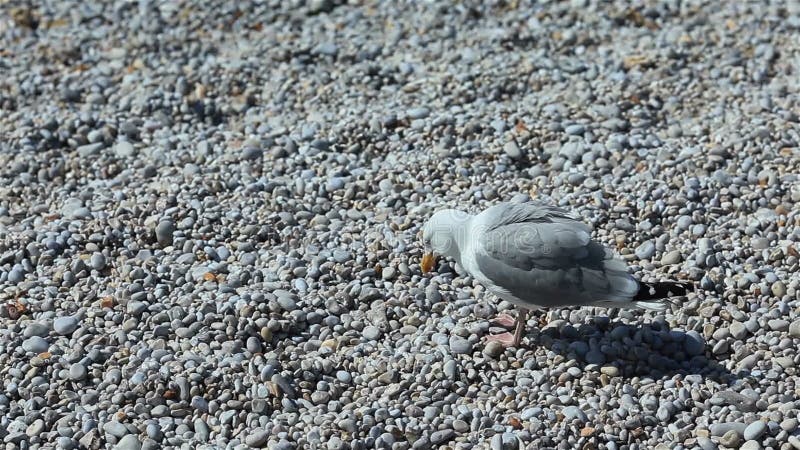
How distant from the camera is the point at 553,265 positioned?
4.00 meters

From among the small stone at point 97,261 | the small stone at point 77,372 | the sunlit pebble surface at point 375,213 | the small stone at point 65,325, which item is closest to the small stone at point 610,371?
the sunlit pebble surface at point 375,213

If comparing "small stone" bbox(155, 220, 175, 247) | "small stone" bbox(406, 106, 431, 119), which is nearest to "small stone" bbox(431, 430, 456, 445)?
"small stone" bbox(155, 220, 175, 247)

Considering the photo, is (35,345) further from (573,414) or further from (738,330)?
(738,330)

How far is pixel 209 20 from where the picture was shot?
691cm

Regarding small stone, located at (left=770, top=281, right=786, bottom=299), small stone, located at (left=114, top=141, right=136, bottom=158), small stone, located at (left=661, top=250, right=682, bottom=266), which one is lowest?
small stone, located at (left=770, top=281, right=786, bottom=299)

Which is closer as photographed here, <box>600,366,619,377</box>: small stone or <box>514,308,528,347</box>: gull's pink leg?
<box>600,366,619,377</box>: small stone

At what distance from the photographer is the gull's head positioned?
429 cm

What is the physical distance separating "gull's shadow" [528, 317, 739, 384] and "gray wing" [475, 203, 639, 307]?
27cm

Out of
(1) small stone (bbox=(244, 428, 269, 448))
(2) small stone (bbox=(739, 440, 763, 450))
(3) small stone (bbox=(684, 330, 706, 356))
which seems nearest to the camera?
(2) small stone (bbox=(739, 440, 763, 450))

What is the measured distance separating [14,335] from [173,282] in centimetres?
68

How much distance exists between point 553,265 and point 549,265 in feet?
0.05

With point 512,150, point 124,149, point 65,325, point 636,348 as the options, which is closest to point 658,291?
point 636,348

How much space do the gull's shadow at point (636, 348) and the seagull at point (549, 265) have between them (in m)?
0.23

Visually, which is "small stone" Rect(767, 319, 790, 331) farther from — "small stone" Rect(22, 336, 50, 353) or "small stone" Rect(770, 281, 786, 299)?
"small stone" Rect(22, 336, 50, 353)
